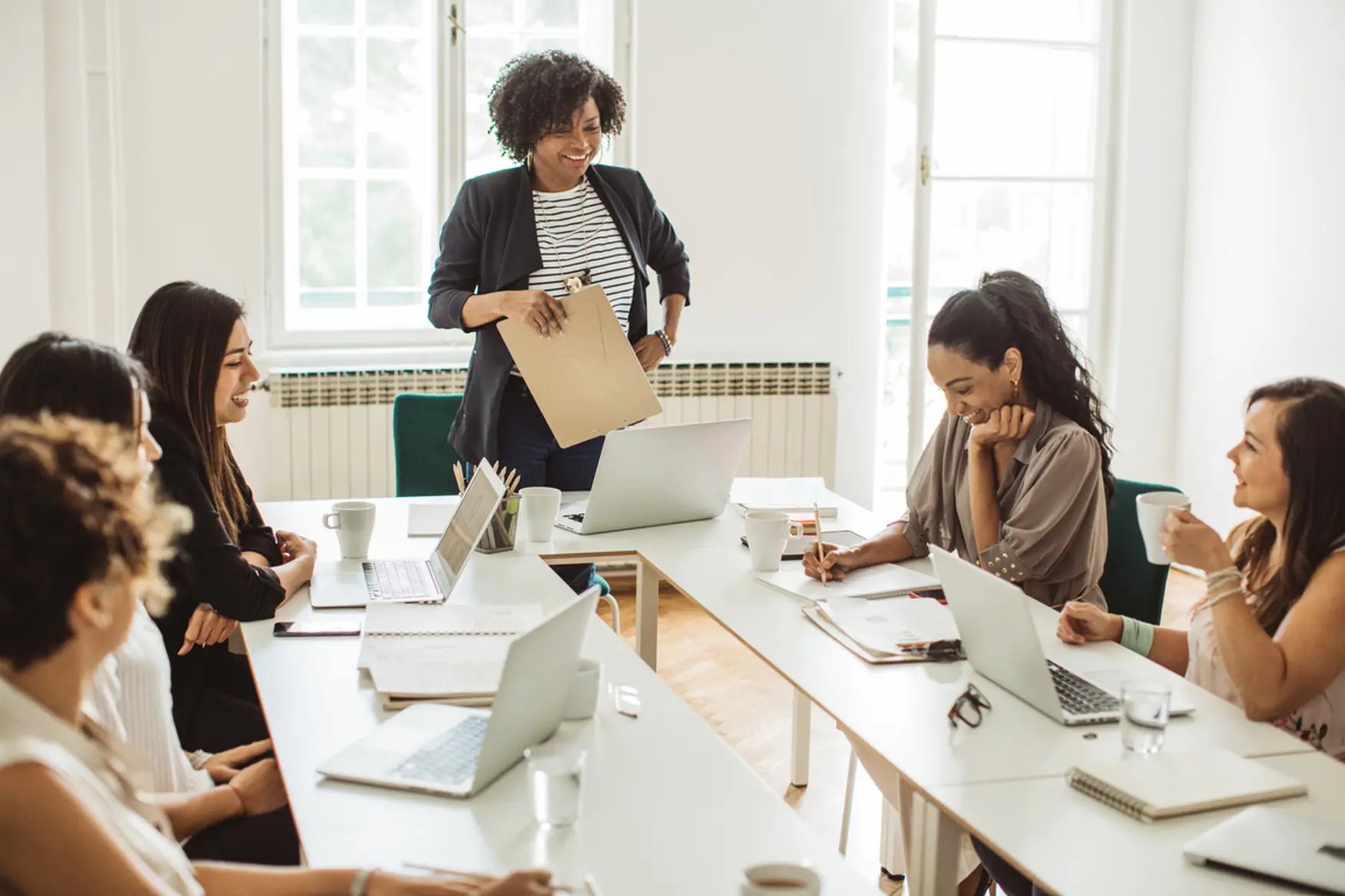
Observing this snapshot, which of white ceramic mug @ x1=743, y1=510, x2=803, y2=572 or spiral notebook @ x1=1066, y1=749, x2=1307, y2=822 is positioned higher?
white ceramic mug @ x1=743, y1=510, x2=803, y2=572

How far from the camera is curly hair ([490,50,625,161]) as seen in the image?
3176 mm

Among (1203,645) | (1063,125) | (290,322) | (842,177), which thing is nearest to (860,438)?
(842,177)

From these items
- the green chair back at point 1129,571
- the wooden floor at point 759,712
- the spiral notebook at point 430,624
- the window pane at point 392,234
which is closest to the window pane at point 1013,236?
the wooden floor at point 759,712

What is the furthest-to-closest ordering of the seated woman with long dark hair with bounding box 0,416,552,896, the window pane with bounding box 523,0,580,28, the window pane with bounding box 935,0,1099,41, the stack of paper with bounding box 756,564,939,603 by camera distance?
the window pane with bounding box 935,0,1099,41
the window pane with bounding box 523,0,580,28
the stack of paper with bounding box 756,564,939,603
the seated woman with long dark hair with bounding box 0,416,552,896

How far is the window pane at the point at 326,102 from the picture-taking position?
4805 millimetres

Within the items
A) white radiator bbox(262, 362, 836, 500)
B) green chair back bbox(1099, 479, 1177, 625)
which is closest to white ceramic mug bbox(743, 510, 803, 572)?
green chair back bbox(1099, 479, 1177, 625)

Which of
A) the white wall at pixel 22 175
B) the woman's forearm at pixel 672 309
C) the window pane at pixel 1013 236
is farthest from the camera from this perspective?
the window pane at pixel 1013 236

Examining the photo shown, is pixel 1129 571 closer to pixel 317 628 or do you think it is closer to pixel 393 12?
pixel 317 628

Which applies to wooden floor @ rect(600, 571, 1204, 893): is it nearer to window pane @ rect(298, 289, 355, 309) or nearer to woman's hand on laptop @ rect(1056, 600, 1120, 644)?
woman's hand on laptop @ rect(1056, 600, 1120, 644)

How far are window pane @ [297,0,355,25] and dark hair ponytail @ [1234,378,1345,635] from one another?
3706 mm

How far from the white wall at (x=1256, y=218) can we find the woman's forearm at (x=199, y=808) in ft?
13.9

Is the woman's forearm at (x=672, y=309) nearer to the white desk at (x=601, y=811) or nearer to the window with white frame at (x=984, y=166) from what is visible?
the white desk at (x=601, y=811)

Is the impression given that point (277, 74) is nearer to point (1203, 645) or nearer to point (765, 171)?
point (765, 171)

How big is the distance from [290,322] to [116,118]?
2.92 ft
